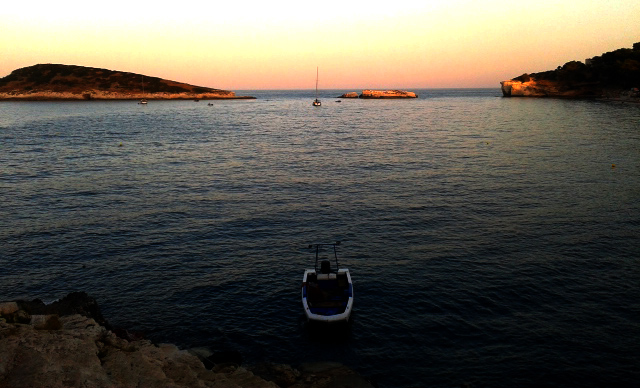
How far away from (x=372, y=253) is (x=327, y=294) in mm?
5860

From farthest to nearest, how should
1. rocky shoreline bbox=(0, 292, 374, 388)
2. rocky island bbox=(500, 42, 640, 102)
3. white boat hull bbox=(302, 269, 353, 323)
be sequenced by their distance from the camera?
rocky island bbox=(500, 42, 640, 102) → white boat hull bbox=(302, 269, 353, 323) → rocky shoreline bbox=(0, 292, 374, 388)

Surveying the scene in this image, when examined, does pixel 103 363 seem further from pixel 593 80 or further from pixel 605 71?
pixel 593 80

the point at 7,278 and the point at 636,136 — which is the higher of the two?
the point at 636,136

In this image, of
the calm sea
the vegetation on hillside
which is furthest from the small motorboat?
the vegetation on hillside

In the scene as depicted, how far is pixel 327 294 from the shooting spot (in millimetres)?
21672

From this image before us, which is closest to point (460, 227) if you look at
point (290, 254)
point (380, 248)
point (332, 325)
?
point (380, 248)

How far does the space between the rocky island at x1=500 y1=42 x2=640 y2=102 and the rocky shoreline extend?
495ft

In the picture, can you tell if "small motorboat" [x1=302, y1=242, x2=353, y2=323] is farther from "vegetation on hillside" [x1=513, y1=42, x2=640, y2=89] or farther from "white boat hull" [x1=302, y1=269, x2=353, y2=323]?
"vegetation on hillside" [x1=513, y1=42, x2=640, y2=89]

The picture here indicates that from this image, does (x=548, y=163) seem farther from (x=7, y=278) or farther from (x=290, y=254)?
(x=7, y=278)

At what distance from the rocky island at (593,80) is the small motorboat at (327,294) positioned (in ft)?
472

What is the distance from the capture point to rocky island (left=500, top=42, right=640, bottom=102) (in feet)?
469

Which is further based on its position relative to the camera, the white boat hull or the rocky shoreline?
the white boat hull

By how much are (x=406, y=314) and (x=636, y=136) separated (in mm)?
64145

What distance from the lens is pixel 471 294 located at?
22.0 m
